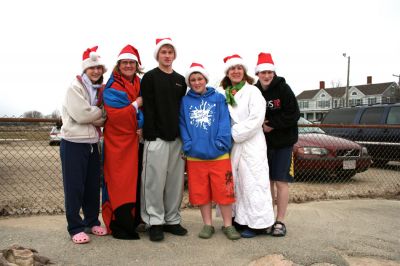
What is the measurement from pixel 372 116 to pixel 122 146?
320 inches

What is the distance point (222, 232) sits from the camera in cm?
394

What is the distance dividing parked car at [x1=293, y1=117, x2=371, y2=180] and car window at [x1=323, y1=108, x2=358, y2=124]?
3.31 meters

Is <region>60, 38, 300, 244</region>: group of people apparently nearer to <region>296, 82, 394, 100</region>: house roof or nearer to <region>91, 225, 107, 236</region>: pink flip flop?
<region>91, 225, 107, 236</region>: pink flip flop

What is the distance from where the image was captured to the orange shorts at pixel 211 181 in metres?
3.61

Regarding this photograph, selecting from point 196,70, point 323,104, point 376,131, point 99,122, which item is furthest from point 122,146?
point 323,104

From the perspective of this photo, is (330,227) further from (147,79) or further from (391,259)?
(147,79)

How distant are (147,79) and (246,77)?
107cm

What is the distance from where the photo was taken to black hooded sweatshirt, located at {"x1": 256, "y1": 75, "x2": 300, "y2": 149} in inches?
149

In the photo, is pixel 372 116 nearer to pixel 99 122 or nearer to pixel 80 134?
pixel 99 122

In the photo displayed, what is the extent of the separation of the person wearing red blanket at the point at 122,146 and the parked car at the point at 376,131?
6294 mm

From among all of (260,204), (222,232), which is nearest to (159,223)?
(222,232)

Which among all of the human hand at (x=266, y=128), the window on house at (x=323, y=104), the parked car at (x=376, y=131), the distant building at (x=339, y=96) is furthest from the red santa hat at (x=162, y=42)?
the window on house at (x=323, y=104)

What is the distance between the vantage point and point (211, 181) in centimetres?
365

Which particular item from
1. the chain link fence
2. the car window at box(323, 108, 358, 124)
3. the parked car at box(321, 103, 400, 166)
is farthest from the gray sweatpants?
the car window at box(323, 108, 358, 124)
